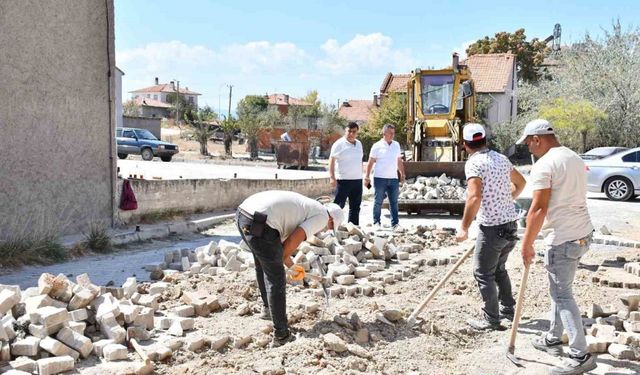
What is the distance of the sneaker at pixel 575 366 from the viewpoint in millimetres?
4180

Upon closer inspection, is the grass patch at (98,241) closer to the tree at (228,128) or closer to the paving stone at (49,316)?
the paving stone at (49,316)

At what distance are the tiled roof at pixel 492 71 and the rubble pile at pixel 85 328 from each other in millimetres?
36161

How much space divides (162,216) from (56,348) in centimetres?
689

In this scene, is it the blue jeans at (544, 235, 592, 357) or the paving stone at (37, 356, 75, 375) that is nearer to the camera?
the paving stone at (37, 356, 75, 375)

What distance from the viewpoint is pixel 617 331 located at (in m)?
4.89

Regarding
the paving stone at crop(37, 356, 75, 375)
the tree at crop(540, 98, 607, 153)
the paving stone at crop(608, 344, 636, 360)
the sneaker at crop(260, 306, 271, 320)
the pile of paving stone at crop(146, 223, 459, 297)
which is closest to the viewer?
the paving stone at crop(37, 356, 75, 375)

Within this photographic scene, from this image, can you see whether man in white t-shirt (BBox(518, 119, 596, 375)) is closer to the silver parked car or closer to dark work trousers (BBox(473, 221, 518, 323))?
dark work trousers (BBox(473, 221, 518, 323))

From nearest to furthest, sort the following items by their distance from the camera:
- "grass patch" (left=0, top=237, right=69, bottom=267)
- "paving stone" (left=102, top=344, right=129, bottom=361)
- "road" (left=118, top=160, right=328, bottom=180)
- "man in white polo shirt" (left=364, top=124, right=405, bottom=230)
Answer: "paving stone" (left=102, top=344, right=129, bottom=361)
"grass patch" (left=0, top=237, right=69, bottom=267)
"man in white polo shirt" (left=364, top=124, right=405, bottom=230)
"road" (left=118, top=160, right=328, bottom=180)

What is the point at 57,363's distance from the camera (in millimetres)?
4059

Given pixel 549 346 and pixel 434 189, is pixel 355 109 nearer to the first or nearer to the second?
pixel 434 189

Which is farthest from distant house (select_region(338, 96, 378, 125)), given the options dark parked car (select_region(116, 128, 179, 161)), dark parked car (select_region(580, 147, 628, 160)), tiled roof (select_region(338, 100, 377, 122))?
dark parked car (select_region(580, 147, 628, 160))

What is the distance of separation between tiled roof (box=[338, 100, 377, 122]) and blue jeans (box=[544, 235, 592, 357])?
179 ft

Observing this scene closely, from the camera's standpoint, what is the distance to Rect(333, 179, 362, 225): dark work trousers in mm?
9352

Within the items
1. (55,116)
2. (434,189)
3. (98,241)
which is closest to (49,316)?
(98,241)
